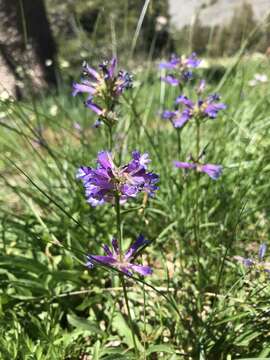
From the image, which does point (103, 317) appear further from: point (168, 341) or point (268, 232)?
point (268, 232)

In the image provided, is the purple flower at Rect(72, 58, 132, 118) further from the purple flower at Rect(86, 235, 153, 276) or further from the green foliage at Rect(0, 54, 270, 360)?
the purple flower at Rect(86, 235, 153, 276)

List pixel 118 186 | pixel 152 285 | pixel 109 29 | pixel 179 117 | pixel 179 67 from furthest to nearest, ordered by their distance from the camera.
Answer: pixel 109 29 → pixel 179 67 → pixel 179 117 → pixel 152 285 → pixel 118 186

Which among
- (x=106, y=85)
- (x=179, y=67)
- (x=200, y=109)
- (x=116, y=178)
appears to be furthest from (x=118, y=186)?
(x=179, y=67)

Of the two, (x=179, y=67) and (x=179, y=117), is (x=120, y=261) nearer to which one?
(x=179, y=117)

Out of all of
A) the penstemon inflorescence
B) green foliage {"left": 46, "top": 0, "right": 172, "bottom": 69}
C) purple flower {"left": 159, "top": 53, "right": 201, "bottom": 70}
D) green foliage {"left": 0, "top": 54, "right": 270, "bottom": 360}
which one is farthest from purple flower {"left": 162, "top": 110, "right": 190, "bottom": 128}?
the penstemon inflorescence

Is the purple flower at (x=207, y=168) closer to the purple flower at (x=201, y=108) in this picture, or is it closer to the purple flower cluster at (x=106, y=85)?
the purple flower at (x=201, y=108)

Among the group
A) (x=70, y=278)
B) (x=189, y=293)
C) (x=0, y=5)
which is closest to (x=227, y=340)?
(x=189, y=293)

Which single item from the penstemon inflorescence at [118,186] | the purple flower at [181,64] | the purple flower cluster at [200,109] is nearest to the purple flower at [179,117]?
the purple flower cluster at [200,109]
